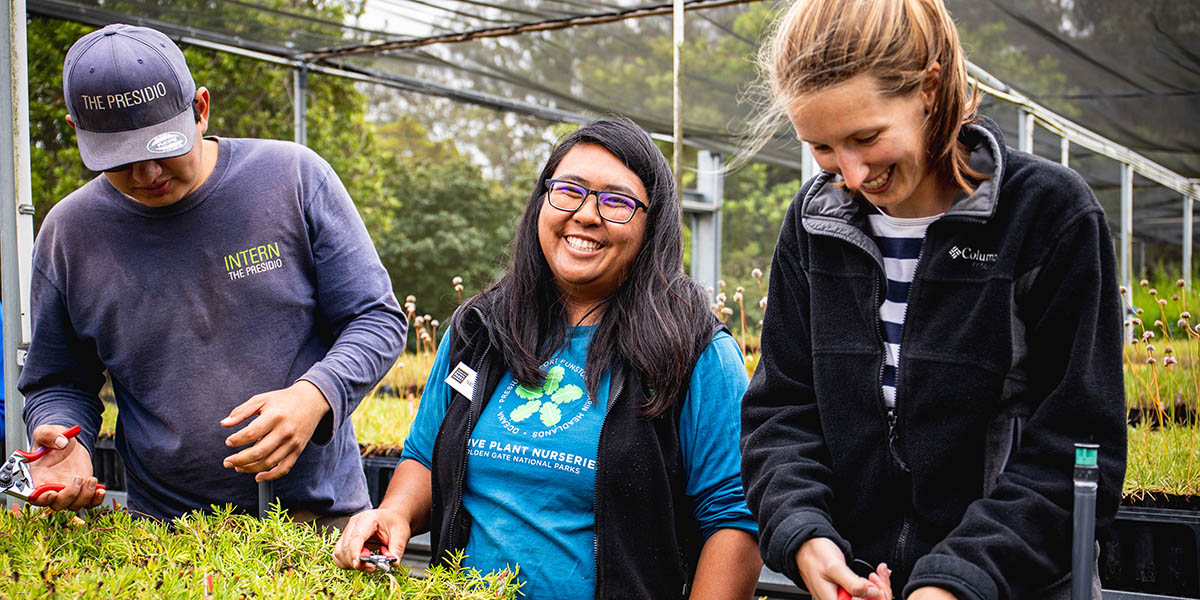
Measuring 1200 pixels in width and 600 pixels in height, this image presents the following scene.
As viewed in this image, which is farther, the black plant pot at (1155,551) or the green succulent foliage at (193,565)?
the black plant pot at (1155,551)

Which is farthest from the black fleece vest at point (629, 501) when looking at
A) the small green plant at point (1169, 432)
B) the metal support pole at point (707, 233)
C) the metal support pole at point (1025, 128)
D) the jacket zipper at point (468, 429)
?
the metal support pole at point (707, 233)

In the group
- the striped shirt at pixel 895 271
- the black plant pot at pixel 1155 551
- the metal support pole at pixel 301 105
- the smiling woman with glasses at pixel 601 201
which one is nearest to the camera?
the striped shirt at pixel 895 271

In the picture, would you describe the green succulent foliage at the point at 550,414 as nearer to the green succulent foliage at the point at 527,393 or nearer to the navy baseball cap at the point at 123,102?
the green succulent foliage at the point at 527,393

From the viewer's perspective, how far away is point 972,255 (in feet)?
4.72

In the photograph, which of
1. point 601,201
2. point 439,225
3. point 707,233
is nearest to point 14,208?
point 601,201

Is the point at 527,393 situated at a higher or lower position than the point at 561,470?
higher

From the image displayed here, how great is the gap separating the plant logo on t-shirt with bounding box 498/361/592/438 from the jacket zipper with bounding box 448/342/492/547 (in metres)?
0.06

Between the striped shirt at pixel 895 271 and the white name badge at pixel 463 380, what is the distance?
0.96 m

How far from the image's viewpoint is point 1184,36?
5.96m

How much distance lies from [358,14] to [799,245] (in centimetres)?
649

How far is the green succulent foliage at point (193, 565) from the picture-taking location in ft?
4.75

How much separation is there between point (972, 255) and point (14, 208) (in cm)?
238

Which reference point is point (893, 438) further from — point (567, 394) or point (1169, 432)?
point (1169, 432)

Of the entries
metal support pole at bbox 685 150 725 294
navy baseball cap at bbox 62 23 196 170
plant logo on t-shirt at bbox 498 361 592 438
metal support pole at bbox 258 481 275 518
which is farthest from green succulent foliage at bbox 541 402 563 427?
metal support pole at bbox 685 150 725 294
